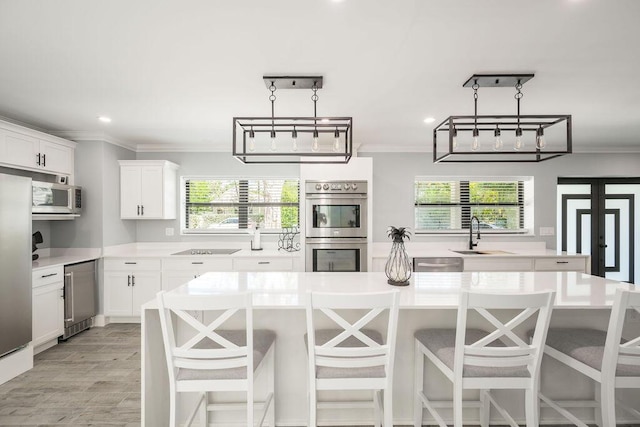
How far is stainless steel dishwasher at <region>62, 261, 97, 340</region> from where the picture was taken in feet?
11.6

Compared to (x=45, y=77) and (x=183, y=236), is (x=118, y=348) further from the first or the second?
(x=45, y=77)

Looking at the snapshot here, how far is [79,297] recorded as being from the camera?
146 inches

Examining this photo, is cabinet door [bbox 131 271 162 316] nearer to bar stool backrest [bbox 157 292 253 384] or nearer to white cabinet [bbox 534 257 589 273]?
bar stool backrest [bbox 157 292 253 384]

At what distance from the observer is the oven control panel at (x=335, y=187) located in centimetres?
404

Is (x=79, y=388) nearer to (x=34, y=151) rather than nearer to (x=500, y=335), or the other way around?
(x=34, y=151)

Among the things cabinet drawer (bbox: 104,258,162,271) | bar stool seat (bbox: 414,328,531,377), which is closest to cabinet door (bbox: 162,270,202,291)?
cabinet drawer (bbox: 104,258,162,271)

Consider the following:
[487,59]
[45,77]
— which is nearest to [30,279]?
[45,77]

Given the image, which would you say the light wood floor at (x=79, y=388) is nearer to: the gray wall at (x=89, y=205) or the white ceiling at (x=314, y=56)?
the gray wall at (x=89, y=205)

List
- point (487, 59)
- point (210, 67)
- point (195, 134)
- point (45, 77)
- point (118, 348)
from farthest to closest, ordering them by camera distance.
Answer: point (195, 134), point (118, 348), point (45, 77), point (210, 67), point (487, 59)

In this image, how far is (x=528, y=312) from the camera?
5.14ft

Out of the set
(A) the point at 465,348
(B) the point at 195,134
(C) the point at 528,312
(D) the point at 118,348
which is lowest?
(D) the point at 118,348

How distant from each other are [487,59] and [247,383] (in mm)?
2397

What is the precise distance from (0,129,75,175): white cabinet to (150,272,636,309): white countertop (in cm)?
248

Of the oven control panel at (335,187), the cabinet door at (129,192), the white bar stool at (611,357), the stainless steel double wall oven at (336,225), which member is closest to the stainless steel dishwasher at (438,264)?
the stainless steel double wall oven at (336,225)
